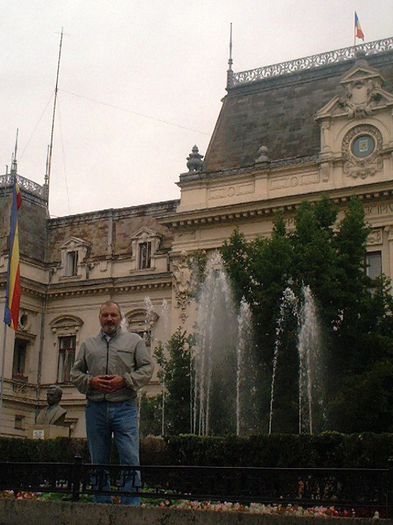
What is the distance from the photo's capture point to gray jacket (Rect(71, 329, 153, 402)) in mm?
9047

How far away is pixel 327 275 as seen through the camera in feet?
81.6

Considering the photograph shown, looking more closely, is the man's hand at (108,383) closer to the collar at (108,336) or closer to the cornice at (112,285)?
the collar at (108,336)

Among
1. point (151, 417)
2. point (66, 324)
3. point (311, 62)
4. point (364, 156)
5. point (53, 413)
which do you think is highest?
point (311, 62)

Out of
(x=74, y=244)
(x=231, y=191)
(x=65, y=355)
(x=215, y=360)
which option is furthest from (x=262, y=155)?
(x=65, y=355)

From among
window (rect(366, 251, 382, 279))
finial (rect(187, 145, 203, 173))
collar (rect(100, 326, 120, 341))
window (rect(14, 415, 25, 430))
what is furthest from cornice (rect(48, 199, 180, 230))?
collar (rect(100, 326, 120, 341))

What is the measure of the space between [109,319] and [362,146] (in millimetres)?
24866

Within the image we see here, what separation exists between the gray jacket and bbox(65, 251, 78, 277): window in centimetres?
3415

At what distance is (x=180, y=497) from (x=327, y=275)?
→ 672 inches

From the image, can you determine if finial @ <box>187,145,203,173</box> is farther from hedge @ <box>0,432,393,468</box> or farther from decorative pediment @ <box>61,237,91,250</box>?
hedge @ <box>0,432,393,468</box>

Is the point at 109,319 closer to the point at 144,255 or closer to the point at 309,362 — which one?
the point at 309,362

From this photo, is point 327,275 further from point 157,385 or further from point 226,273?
point 157,385

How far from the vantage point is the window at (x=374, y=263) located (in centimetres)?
3144

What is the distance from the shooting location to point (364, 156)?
106 ft

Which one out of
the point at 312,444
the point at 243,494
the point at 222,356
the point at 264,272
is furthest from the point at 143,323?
the point at 243,494
